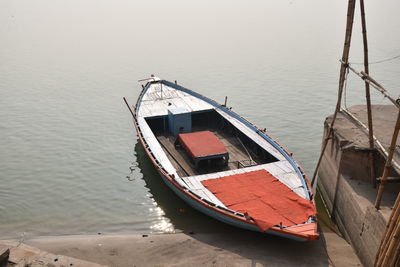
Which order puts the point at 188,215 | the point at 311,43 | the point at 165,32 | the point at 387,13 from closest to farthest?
the point at 188,215 → the point at 311,43 → the point at 165,32 → the point at 387,13

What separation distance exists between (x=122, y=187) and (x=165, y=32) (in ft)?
173

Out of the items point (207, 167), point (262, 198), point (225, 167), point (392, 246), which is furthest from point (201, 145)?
point (392, 246)

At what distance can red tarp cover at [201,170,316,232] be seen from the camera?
1584 cm

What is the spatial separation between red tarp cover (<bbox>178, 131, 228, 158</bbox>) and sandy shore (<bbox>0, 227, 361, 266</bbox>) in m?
4.45

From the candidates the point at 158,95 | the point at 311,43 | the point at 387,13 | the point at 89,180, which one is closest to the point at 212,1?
the point at 387,13

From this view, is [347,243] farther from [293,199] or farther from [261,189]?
[261,189]

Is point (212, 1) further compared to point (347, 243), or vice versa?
point (212, 1)

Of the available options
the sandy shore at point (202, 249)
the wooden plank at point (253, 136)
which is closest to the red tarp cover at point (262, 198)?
the sandy shore at point (202, 249)

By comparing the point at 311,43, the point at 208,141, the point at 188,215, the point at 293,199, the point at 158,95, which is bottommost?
the point at 188,215

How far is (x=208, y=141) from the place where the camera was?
21281 millimetres

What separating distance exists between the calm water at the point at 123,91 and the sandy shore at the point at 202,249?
120 cm

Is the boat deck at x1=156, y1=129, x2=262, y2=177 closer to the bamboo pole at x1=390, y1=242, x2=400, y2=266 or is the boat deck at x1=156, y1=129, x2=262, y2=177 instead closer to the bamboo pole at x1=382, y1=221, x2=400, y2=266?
the bamboo pole at x1=382, y1=221, x2=400, y2=266

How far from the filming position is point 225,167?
20.8 meters

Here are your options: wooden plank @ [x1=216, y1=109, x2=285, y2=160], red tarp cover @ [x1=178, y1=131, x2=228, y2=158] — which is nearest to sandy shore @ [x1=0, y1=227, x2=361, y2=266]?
red tarp cover @ [x1=178, y1=131, x2=228, y2=158]
